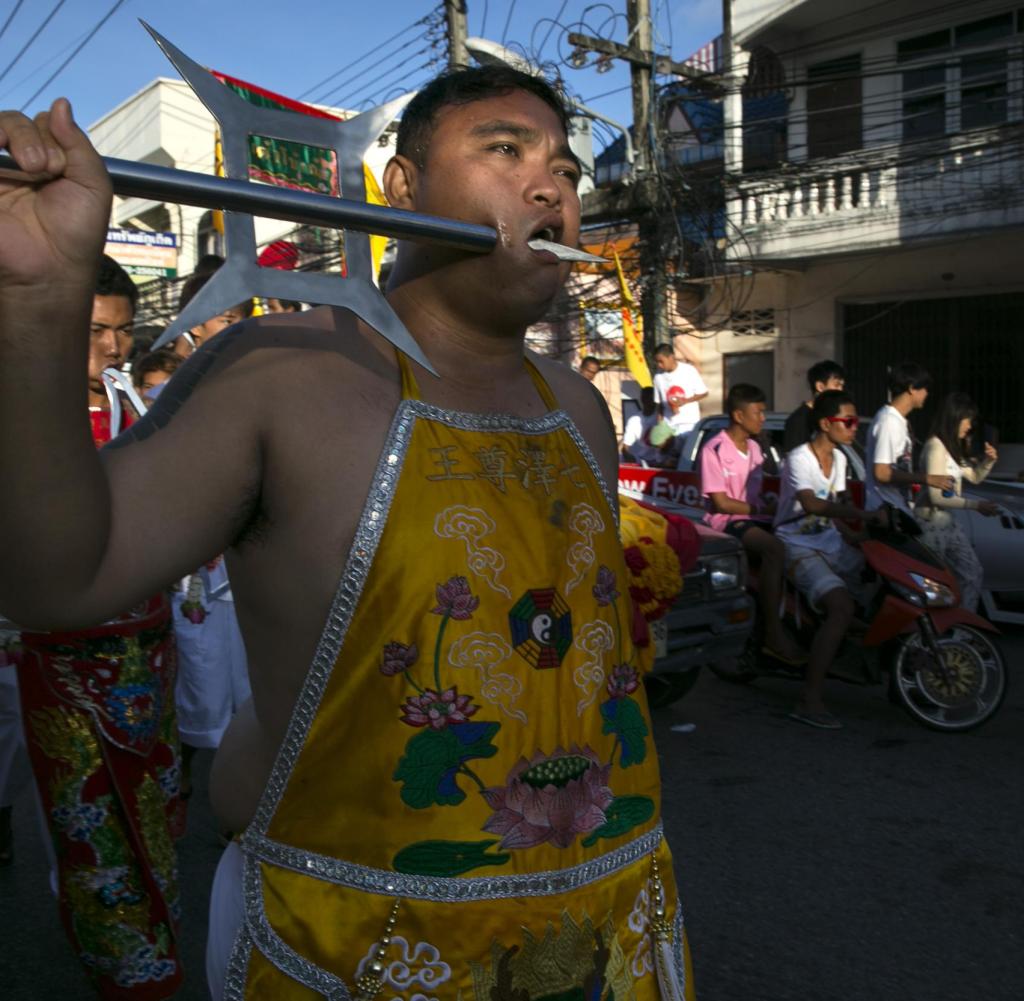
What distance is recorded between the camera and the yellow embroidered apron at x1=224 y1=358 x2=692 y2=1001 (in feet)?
4.12

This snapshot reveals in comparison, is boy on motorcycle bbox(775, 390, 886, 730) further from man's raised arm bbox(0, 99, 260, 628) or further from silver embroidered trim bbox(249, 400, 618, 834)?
man's raised arm bbox(0, 99, 260, 628)

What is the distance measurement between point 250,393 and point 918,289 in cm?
1464

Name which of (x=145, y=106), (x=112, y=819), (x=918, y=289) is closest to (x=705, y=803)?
(x=112, y=819)

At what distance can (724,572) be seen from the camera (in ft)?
18.8

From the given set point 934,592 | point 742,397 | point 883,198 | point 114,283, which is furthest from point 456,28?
point 114,283

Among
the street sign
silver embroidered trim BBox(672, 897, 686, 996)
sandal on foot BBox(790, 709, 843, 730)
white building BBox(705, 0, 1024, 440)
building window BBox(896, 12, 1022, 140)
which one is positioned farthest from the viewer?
the street sign

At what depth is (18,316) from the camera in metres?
0.93

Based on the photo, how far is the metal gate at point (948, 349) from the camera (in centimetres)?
1386

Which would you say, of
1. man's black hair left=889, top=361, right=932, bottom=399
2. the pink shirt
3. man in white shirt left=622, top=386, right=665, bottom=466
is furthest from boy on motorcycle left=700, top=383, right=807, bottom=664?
man in white shirt left=622, top=386, right=665, bottom=466

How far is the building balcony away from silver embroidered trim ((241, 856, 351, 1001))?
12.4 metres

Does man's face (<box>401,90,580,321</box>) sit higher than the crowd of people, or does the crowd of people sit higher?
man's face (<box>401,90,580,321</box>)

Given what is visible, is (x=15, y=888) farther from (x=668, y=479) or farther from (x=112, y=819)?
(x=668, y=479)

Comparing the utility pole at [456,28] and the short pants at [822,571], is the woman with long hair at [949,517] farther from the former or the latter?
the utility pole at [456,28]

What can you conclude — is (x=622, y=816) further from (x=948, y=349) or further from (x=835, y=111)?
(x=835, y=111)
